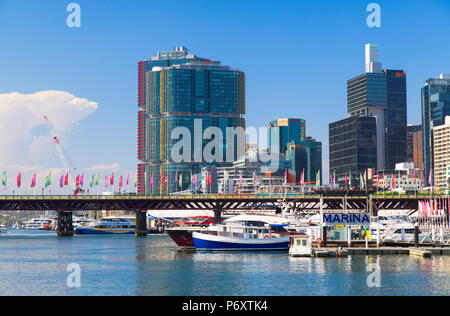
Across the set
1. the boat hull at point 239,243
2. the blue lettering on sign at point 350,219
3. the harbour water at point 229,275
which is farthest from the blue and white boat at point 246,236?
the blue lettering on sign at point 350,219

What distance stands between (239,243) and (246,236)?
172cm

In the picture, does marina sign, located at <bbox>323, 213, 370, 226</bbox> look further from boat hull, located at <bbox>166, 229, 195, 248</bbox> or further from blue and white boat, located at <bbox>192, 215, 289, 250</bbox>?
boat hull, located at <bbox>166, 229, 195, 248</bbox>

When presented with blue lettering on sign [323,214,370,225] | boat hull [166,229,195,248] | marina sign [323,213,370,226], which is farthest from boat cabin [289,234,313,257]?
boat hull [166,229,195,248]

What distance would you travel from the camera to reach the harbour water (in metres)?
66.1

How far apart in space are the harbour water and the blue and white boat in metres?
7.40

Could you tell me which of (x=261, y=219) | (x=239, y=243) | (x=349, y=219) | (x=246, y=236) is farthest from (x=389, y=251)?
(x=239, y=243)

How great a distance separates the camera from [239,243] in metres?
113

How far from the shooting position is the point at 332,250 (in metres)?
97.9

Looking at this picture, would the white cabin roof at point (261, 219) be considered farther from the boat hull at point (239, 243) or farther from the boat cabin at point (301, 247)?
the boat cabin at point (301, 247)

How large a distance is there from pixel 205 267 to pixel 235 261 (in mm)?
8865

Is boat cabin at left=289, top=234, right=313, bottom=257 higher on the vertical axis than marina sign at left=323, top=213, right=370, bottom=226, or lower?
lower

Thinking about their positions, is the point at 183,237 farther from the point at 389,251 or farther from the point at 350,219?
the point at 389,251
